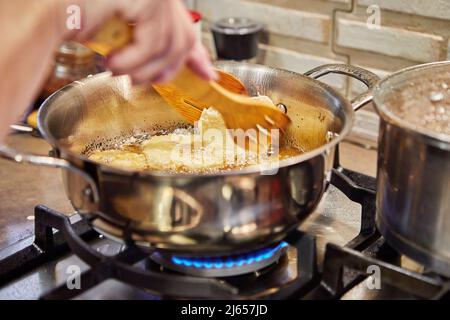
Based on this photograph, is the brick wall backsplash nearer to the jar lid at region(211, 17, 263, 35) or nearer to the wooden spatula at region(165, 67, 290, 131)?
the jar lid at region(211, 17, 263, 35)

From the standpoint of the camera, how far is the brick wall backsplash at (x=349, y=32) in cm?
123

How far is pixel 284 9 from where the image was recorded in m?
1.43

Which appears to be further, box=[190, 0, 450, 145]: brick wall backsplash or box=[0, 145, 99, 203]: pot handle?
box=[190, 0, 450, 145]: brick wall backsplash

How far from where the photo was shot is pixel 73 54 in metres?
1.42

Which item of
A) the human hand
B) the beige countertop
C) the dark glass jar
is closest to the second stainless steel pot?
the human hand

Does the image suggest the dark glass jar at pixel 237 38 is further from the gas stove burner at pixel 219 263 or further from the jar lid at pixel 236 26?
the gas stove burner at pixel 219 263

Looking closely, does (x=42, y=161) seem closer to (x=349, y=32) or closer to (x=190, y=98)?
(x=190, y=98)

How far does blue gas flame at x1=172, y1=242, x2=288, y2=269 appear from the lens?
0.83 m

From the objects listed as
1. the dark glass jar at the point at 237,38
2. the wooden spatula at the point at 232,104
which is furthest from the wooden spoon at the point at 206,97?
the dark glass jar at the point at 237,38

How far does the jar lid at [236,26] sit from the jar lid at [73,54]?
0.28 metres

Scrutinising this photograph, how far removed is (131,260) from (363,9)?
0.74 meters

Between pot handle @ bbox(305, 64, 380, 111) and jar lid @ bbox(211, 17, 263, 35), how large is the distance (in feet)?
1.31

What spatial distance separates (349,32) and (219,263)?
69cm
